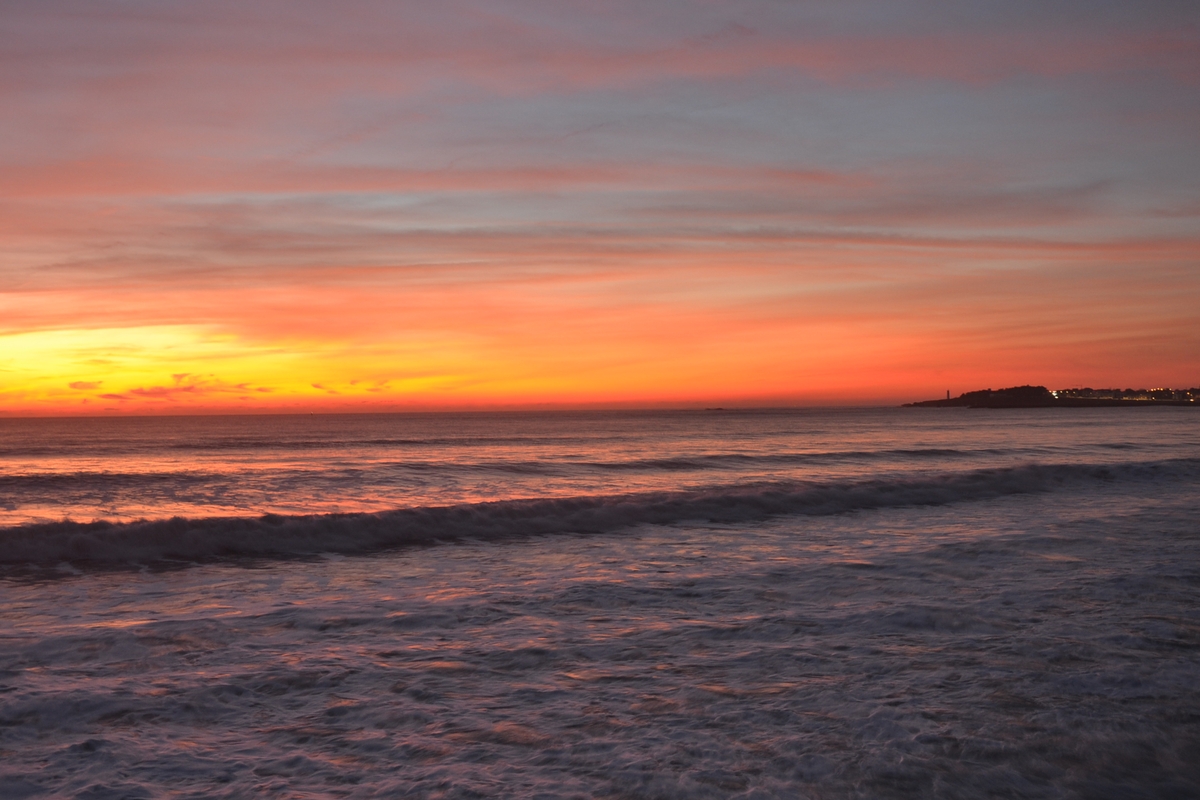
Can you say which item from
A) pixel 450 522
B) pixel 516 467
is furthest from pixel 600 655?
pixel 516 467

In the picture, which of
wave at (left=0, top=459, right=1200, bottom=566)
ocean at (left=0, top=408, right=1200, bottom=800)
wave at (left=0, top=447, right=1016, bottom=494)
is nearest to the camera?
ocean at (left=0, top=408, right=1200, bottom=800)

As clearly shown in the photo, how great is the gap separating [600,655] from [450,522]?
9777 millimetres

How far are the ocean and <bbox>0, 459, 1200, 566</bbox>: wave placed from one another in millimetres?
100

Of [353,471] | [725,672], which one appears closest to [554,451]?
[353,471]

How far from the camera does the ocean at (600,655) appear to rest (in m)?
4.66

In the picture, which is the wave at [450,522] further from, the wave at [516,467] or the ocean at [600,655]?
the wave at [516,467]

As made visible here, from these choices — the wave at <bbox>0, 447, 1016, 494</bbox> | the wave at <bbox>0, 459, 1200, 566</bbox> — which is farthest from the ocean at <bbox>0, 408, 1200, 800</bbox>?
the wave at <bbox>0, 447, 1016, 494</bbox>

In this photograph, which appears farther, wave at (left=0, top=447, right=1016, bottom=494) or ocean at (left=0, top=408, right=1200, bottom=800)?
wave at (left=0, top=447, right=1016, bottom=494)

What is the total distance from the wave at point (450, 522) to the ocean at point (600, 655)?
10 centimetres

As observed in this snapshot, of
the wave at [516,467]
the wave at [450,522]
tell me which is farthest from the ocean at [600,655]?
the wave at [516,467]

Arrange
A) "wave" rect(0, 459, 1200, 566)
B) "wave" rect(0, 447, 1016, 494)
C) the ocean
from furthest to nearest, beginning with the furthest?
"wave" rect(0, 447, 1016, 494), "wave" rect(0, 459, 1200, 566), the ocean

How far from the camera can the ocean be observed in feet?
15.3

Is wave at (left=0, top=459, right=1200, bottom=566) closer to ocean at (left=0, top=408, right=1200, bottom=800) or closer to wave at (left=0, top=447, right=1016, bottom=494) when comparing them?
ocean at (left=0, top=408, right=1200, bottom=800)

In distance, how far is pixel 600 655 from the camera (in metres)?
7.04
